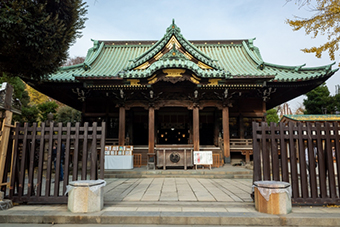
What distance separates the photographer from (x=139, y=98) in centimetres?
1289

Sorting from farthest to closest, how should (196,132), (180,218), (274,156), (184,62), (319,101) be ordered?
(319,101)
(196,132)
(184,62)
(274,156)
(180,218)

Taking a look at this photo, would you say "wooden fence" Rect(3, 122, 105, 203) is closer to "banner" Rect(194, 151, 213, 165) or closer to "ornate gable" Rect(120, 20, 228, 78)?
"banner" Rect(194, 151, 213, 165)

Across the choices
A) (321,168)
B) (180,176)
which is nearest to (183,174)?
(180,176)

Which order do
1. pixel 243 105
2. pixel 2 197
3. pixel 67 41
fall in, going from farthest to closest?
pixel 243 105 < pixel 67 41 < pixel 2 197

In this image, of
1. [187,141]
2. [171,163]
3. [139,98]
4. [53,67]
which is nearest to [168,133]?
[187,141]

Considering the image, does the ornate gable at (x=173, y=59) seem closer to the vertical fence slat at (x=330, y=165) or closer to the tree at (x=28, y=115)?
the vertical fence slat at (x=330, y=165)

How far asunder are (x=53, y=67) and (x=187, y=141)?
10.8 meters

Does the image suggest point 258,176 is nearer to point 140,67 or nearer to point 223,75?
point 223,75

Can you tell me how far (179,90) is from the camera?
1253cm

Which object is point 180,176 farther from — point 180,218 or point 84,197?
point 84,197

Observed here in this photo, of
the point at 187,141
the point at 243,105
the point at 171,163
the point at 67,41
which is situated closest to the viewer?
the point at 67,41

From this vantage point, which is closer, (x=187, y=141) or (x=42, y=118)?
(x=187, y=141)

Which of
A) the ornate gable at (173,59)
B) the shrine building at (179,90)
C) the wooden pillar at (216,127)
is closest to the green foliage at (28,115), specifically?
the shrine building at (179,90)

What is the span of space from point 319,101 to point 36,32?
102ft
